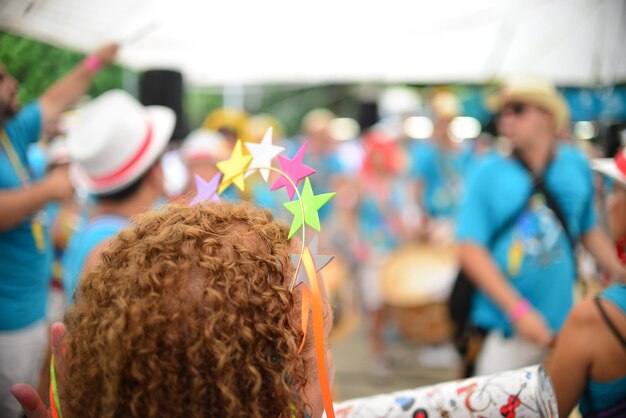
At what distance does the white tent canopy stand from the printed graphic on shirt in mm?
1587

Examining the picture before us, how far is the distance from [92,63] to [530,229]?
6.92 feet

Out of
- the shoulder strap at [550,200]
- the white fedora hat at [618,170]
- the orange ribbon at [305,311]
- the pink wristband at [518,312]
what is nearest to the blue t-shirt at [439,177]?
the shoulder strap at [550,200]

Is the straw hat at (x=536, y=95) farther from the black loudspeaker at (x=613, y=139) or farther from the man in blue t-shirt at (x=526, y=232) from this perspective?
the black loudspeaker at (x=613, y=139)

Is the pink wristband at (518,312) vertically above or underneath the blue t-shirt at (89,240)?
underneath

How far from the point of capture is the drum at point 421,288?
4.64 meters

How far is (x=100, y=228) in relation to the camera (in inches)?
68.7

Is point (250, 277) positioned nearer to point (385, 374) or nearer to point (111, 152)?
point (111, 152)

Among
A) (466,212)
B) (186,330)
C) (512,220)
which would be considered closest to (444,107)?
(466,212)

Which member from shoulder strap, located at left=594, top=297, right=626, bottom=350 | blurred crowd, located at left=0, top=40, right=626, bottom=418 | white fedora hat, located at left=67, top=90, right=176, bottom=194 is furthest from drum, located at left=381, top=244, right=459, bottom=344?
shoulder strap, located at left=594, top=297, right=626, bottom=350

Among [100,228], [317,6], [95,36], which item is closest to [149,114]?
[95,36]

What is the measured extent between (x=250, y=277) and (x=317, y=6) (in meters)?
3.07

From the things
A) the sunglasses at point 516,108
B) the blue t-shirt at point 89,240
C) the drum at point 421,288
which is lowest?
the drum at point 421,288

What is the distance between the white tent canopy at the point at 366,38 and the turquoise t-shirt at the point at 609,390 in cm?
222

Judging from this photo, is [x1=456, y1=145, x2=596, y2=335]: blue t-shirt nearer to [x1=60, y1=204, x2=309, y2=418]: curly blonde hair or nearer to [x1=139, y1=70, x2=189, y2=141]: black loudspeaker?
[x1=60, y1=204, x2=309, y2=418]: curly blonde hair
